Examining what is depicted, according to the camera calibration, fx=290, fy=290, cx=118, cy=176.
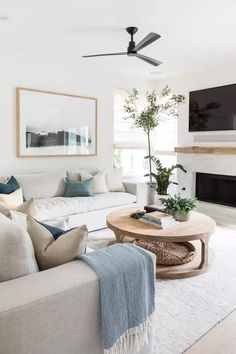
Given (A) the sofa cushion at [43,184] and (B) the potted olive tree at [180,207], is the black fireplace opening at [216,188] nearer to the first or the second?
(B) the potted olive tree at [180,207]

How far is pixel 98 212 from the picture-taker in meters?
4.09

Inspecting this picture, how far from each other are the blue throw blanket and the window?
172 inches

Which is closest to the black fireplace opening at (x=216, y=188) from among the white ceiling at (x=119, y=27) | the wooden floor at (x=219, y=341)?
the white ceiling at (x=119, y=27)

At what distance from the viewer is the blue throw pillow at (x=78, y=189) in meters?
4.23

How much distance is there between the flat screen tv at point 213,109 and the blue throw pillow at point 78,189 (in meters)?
2.45

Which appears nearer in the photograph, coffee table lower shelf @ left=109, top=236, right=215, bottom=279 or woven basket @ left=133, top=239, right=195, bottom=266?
coffee table lower shelf @ left=109, top=236, right=215, bottom=279

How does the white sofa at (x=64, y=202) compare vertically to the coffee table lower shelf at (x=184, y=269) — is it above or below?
above

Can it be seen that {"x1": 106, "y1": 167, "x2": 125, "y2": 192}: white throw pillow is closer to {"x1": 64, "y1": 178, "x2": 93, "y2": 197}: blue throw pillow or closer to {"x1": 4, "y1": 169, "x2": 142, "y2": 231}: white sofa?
{"x1": 4, "y1": 169, "x2": 142, "y2": 231}: white sofa

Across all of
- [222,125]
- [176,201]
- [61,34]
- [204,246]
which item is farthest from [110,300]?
[222,125]

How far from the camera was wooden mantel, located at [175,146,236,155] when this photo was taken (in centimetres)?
486

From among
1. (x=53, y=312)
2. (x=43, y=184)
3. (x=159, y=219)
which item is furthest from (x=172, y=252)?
(x=53, y=312)

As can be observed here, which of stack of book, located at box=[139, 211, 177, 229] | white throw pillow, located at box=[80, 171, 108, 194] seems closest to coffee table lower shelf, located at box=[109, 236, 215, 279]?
stack of book, located at box=[139, 211, 177, 229]

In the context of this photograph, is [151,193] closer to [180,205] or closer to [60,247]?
[180,205]

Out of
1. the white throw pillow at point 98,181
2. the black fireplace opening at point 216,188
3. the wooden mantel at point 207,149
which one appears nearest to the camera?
the white throw pillow at point 98,181
